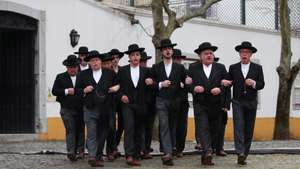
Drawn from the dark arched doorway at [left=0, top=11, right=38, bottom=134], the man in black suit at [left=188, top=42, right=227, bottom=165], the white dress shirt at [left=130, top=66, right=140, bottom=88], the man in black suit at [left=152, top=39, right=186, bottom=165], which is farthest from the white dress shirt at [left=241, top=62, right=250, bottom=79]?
the dark arched doorway at [left=0, top=11, right=38, bottom=134]

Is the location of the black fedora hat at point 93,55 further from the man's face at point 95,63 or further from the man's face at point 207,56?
the man's face at point 207,56

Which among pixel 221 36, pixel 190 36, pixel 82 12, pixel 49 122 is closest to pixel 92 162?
pixel 49 122

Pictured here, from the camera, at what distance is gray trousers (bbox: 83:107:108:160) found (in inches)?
447

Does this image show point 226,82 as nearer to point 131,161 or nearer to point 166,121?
point 166,121

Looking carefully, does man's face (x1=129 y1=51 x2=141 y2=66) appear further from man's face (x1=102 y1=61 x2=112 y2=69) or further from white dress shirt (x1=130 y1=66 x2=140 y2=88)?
man's face (x1=102 y1=61 x2=112 y2=69)

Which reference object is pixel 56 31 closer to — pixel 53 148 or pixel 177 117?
pixel 53 148

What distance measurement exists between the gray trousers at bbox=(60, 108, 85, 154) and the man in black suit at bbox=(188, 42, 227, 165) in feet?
7.07

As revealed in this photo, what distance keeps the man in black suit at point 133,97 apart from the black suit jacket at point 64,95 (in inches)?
37.7

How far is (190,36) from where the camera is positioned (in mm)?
21562

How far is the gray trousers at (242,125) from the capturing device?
445 inches

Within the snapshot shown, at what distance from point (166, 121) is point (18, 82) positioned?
707cm

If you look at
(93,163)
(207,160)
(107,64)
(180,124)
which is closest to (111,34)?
(107,64)

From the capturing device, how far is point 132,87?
1171 cm

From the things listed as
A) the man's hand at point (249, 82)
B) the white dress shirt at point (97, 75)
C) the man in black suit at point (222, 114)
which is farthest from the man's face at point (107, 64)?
the man's hand at point (249, 82)
